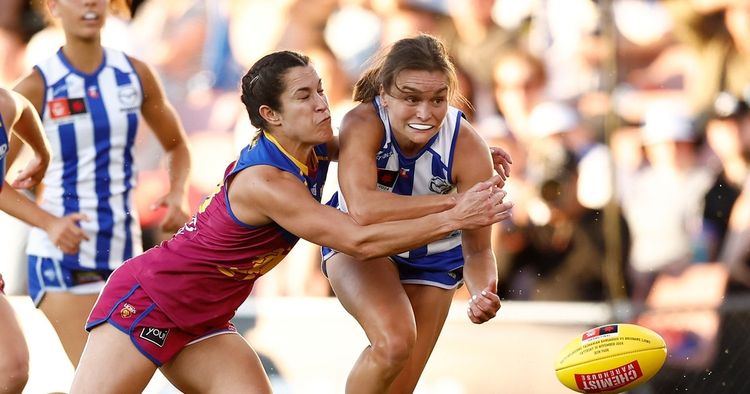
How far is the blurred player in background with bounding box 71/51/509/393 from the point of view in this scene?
4520 mm

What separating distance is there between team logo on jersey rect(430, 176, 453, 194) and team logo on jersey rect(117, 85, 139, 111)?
1812 millimetres

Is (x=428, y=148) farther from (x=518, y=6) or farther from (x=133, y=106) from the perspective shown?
(x=518, y=6)

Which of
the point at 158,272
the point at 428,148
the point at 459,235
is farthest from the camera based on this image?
the point at 459,235

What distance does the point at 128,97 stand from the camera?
6.18m

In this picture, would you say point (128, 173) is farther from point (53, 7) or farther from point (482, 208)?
point (482, 208)

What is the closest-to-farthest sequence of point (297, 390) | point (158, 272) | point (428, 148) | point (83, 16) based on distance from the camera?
point (158, 272), point (428, 148), point (83, 16), point (297, 390)

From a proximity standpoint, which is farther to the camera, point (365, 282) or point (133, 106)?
point (133, 106)

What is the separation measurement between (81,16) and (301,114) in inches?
74.8

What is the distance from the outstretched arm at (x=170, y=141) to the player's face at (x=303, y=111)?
1728mm

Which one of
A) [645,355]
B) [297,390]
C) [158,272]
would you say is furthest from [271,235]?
[297,390]

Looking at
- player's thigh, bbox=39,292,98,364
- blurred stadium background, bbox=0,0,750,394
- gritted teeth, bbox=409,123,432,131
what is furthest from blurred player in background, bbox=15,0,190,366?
gritted teeth, bbox=409,123,432,131

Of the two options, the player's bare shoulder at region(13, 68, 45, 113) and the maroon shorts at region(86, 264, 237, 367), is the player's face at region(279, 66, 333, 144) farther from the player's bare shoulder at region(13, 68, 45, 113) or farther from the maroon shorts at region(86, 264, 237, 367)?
the player's bare shoulder at region(13, 68, 45, 113)

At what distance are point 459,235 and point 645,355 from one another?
89 cm

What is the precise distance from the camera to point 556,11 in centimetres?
786
